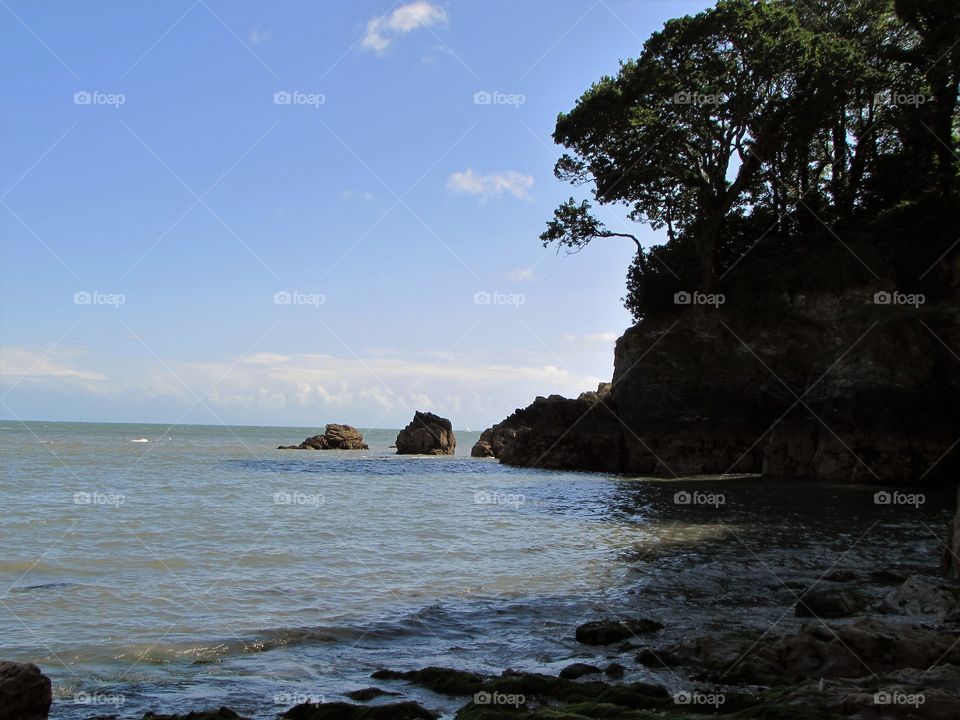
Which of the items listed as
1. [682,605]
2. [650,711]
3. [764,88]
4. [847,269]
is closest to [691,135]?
[764,88]

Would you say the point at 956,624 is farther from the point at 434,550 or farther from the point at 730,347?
the point at 730,347

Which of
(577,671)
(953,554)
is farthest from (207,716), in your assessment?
Answer: (953,554)

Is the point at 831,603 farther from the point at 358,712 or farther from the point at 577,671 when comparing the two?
the point at 358,712

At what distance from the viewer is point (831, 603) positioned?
32.8ft

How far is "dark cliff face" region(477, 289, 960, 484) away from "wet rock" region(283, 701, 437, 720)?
2689 cm

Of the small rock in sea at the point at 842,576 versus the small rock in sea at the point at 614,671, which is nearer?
the small rock in sea at the point at 614,671

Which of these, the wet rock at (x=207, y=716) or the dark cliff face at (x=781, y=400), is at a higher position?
the dark cliff face at (x=781, y=400)

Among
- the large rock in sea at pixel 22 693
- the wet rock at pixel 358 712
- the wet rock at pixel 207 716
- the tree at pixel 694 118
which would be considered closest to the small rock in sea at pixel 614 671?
the wet rock at pixel 358 712

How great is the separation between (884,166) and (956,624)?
103 feet

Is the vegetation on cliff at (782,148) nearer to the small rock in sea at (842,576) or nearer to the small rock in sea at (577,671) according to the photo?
the small rock in sea at (842,576)

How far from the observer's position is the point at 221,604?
1116 cm

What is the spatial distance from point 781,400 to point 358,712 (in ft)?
101

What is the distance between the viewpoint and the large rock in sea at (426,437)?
6500cm

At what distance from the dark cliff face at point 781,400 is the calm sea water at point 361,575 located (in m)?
3.58
